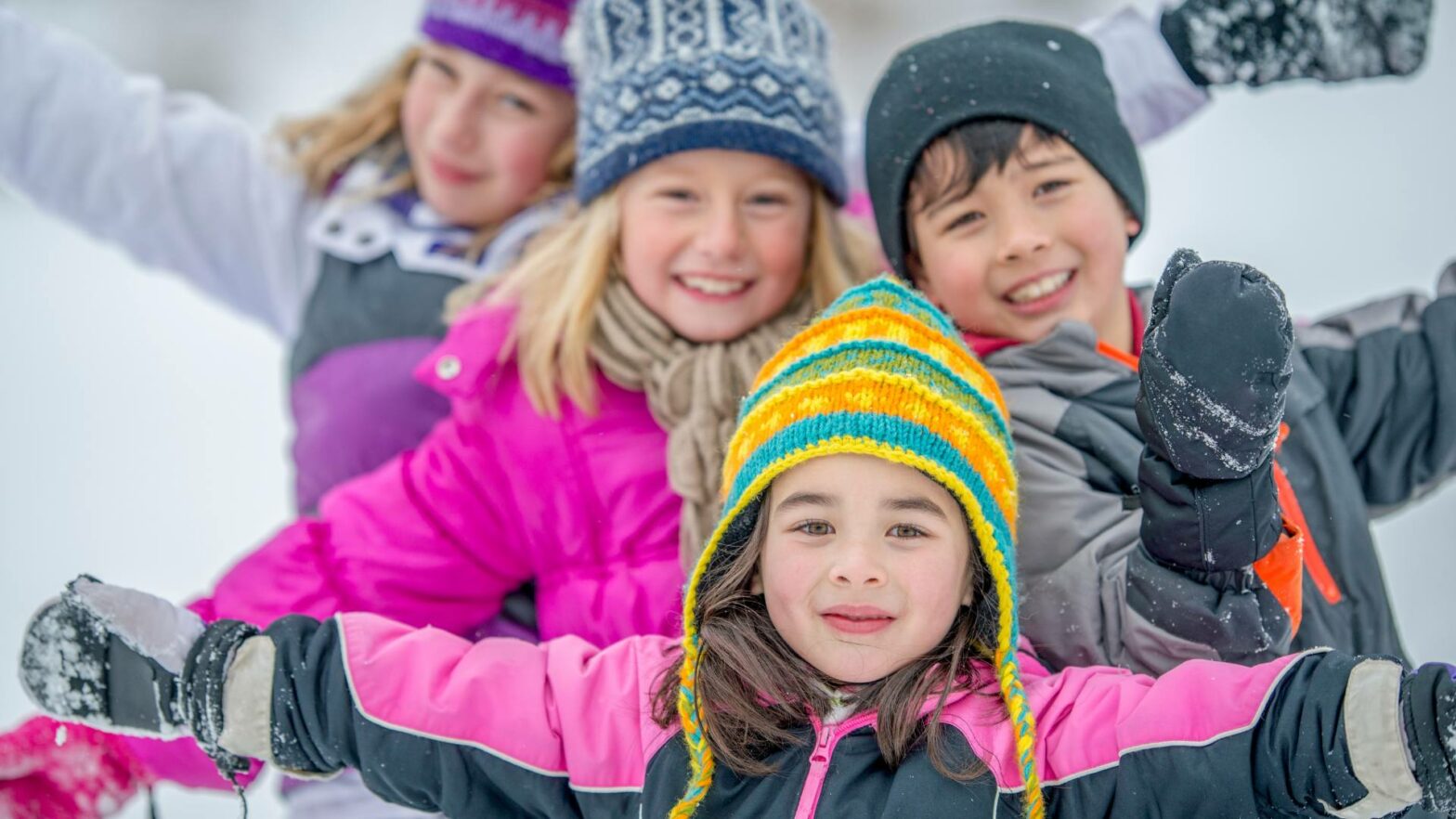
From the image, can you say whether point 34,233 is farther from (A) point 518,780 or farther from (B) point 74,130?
(A) point 518,780

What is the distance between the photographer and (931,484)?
1850 millimetres

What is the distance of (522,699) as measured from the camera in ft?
6.28

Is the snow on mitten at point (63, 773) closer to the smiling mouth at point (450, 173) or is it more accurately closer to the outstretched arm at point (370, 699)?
the outstretched arm at point (370, 699)

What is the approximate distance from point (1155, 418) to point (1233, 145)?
4179 mm

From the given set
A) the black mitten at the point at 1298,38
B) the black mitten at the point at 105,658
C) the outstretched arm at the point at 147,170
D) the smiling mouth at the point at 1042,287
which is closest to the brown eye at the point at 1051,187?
the smiling mouth at the point at 1042,287

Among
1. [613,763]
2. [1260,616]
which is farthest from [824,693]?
[1260,616]

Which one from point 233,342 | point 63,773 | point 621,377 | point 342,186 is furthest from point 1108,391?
point 233,342

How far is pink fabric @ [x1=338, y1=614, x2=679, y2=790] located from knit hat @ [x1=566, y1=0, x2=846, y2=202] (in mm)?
910

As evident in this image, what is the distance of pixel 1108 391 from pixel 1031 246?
0.79 ft

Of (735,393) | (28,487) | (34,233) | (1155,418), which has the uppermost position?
(1155,418)

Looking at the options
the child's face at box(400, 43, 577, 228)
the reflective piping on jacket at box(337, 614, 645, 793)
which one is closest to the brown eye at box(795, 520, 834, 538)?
the reflective piping on jacket at box(337, 614, 645, 793)

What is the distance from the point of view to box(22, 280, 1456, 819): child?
5.55 ft

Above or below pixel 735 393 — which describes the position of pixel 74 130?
above

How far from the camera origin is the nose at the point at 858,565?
1755 mm
